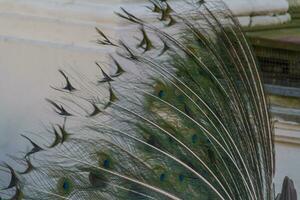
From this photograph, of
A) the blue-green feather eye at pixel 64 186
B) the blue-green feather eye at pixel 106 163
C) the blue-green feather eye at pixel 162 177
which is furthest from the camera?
the blue-green feather eye at pixel 162 177

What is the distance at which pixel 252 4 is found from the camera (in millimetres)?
5836

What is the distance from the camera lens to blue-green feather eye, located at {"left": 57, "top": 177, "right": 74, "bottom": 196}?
3656 mm

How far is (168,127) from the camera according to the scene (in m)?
4.08

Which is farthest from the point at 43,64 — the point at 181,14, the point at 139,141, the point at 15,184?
the point at 15,184

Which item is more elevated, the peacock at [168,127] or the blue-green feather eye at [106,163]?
the peacock at [168,127]

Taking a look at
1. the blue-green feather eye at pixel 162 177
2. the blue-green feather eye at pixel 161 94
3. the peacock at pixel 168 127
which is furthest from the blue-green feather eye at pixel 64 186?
the blue-green feather eye at pixel 161 94

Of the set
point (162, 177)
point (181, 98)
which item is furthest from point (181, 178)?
point (181, 98)

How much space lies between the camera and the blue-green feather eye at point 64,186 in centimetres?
366

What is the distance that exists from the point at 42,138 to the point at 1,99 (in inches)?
20.2

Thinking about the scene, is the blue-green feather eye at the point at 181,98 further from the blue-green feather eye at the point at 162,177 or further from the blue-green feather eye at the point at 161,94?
the blue-green feather eye at the point at 162,177

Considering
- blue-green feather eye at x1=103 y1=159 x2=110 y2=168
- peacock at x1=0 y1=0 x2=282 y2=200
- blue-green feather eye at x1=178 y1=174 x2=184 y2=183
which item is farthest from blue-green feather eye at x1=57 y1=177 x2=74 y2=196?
blue-green feather eye at x1=178 y1=174 x2=184 y2=183

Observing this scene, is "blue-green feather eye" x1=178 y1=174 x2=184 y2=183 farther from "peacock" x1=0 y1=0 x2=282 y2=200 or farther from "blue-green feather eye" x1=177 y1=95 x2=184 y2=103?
"blue-green feather eye" x1=177 y1=95 x2=184 y2=103

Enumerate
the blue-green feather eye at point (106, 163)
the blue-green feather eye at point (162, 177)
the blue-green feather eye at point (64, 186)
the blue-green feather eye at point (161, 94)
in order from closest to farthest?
the blue-green feather eye at point (64, 186), the blue-green feather eye at point (106, 163), the blue-green feather eye at point (162, 177), the blue-green feather eye at point (161, 94)

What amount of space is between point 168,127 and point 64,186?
0.66 metres
